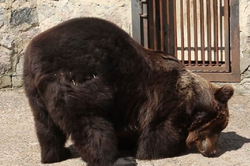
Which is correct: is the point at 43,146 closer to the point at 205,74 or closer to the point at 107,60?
the point at 107,60

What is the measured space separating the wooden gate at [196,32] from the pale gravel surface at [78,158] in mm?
581

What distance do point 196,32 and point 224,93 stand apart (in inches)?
105

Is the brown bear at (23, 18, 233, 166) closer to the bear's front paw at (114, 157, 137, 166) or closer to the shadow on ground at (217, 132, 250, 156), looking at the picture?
the bear's front paw at (114, 157, 137, 166)

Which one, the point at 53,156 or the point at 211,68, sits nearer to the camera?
the point at 53,156

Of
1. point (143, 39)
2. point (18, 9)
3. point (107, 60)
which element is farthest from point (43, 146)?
point (18, 9)

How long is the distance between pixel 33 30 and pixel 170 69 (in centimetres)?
373

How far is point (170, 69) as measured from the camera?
5.03 m

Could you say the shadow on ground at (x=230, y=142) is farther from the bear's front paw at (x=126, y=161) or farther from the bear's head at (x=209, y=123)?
the bear's front paw at (x=126, y=161)

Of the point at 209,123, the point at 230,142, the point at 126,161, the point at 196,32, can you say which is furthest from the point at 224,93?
the point at 196,32

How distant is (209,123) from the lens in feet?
16.7

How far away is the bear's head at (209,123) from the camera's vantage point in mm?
5059

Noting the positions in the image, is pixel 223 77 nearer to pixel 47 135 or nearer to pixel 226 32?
pixel 226 32

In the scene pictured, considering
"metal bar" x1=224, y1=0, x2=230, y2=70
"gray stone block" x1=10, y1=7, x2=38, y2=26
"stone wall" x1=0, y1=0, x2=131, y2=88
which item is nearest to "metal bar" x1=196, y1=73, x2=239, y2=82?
"metal bar" x1=224, y1=0, x2=230, y2=70

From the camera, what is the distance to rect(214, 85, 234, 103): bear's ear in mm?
5086
